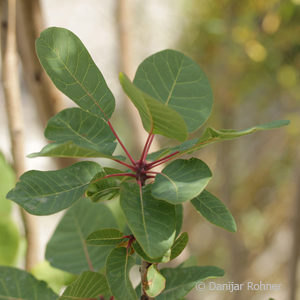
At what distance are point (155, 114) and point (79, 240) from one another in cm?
23

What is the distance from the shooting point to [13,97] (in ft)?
1.78

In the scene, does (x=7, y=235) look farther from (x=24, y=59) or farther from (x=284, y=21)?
(x=284, y=21)

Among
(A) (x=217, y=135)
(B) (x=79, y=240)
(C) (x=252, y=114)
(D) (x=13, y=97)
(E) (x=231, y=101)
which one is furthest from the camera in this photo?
(C) (x=252, y=114)

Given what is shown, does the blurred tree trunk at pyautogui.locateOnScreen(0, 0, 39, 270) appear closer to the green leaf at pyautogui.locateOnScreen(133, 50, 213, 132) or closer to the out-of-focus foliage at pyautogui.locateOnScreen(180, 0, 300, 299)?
the green leaf at pyautogui.locateOnScreen(133, 50, 213, 132)

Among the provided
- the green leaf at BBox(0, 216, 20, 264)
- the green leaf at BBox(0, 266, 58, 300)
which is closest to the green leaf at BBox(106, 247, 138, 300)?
the green leaf at BBox(0, 266, 58, 300)

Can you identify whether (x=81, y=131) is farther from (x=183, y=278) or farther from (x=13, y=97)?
(x=13, y=97)

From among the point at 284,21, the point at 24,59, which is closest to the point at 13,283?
the point at 24,59

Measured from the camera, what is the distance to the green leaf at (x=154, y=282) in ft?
0.89

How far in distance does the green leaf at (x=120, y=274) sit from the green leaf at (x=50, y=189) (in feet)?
0.17

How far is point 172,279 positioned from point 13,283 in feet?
0.45

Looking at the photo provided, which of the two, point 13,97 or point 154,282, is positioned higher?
point 13,97

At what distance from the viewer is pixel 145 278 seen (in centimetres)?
28

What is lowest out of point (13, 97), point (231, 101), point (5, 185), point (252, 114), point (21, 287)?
point (21, 287)

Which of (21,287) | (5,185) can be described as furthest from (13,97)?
(21,287)
